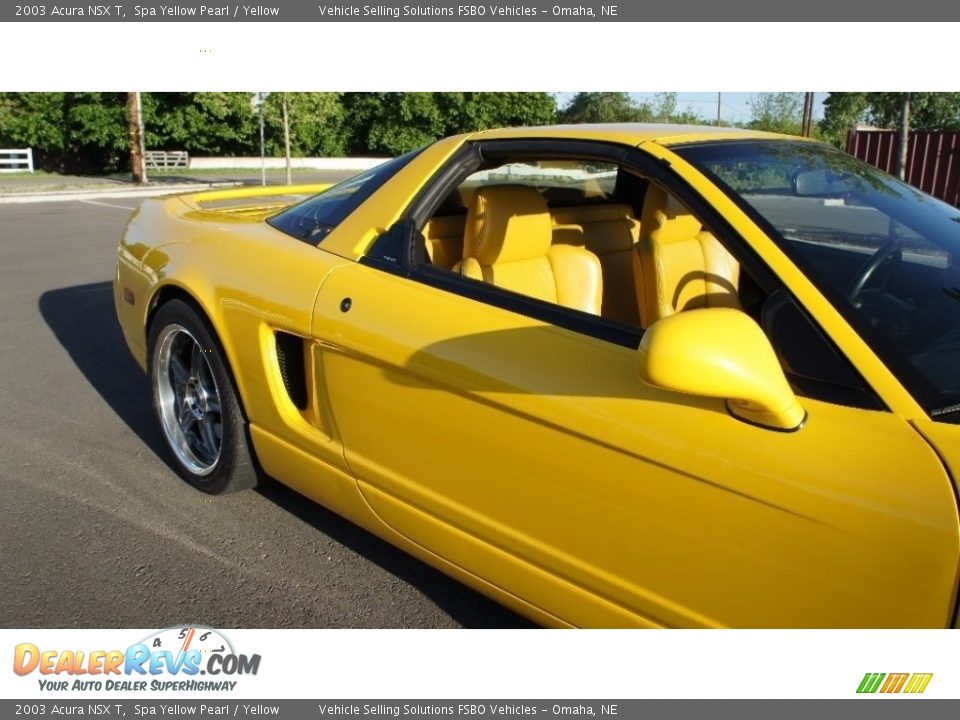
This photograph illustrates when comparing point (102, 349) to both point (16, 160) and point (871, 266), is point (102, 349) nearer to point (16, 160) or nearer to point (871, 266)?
point (871, 266)

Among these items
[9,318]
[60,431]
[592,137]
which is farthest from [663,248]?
[9,318]

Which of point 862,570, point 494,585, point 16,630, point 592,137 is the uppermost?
point 592,137

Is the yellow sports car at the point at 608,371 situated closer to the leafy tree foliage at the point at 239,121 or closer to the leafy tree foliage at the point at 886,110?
the leafy tree foliage at the point at 886,110

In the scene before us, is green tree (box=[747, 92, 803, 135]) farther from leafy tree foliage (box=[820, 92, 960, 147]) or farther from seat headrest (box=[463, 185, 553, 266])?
seat headrest (box=[463, 185, 553, 266])

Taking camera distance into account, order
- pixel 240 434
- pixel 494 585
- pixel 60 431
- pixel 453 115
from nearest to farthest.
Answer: pixel 494 585, pixel 240 434, pixel 60 431, pixel 453 115

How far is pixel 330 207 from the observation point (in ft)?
9.87

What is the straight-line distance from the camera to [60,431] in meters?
4.05

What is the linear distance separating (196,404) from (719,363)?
2.44m

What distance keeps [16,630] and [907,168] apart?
15.4 m

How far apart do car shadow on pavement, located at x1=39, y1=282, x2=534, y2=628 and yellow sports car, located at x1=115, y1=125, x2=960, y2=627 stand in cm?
28

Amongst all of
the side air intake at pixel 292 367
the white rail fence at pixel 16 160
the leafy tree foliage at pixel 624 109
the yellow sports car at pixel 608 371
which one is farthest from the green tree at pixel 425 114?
the side air intake at pixel 292 367

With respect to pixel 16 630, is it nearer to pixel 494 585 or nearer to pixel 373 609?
pixel 373 609

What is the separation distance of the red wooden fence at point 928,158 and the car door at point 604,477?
13397mm

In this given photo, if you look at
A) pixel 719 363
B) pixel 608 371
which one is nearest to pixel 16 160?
pixel 608 371
